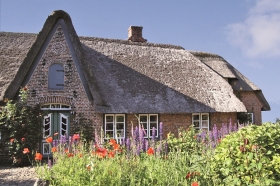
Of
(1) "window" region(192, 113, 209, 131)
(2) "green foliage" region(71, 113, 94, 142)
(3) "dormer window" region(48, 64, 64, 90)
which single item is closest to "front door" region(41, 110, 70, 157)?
(2) "green foliage" region(71, 113, 94, 142)

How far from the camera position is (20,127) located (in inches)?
442

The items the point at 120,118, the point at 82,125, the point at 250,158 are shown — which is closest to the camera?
the point at 250,158

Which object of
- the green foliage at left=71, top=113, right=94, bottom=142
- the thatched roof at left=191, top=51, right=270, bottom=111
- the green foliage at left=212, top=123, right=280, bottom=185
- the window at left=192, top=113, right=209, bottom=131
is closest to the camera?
the green foliage at left=212, top=123, right=280, bottom=185

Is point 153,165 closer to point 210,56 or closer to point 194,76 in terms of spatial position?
point 194,76

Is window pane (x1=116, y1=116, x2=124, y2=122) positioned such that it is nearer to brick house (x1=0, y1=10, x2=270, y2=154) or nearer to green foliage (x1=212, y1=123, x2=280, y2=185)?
brick house (x1=0, y1=10, x2=270, y2=154)

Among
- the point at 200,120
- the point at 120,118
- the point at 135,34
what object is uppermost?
the point at 135,34

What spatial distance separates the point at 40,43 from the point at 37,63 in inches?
33.6

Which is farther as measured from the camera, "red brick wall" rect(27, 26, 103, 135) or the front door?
the front door

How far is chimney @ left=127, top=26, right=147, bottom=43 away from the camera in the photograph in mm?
18391

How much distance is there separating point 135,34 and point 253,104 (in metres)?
8.69

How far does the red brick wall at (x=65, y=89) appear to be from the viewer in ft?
39.4

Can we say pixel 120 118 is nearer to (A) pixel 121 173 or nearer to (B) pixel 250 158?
(A) pixel 121 173

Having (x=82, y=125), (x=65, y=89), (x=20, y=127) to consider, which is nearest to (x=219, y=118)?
(x=82, y=125)

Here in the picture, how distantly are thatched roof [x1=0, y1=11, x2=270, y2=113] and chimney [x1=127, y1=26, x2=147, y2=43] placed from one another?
1278 mm
